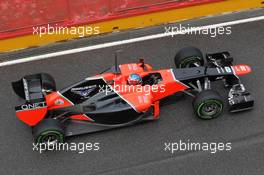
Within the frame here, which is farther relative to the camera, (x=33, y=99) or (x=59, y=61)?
(x=59, y=61)

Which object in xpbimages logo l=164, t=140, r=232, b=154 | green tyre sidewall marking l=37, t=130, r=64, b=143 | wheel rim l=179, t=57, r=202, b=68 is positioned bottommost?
xpbimages logo l=164, t=140, r=232, b=154

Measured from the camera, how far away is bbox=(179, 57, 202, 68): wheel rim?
9195 mm

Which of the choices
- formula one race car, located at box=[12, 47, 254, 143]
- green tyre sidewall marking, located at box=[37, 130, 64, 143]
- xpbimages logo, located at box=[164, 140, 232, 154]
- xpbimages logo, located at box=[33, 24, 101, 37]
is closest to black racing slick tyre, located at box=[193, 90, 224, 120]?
formula one race car, located at box=[12, 47, 254, 143]

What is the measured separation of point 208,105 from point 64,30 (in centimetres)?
399

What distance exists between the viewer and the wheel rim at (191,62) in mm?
9195

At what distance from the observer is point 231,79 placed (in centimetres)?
887

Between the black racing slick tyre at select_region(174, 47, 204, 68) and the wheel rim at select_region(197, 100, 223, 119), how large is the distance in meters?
1.18

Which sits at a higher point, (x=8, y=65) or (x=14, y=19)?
(x=14, y=19)

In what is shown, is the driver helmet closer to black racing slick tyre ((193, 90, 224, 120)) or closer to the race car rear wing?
black racing slick tyre ((193, 90, 224, 120))

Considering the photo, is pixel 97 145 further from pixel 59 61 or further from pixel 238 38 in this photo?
pixel 238 38

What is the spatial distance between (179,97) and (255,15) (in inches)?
141

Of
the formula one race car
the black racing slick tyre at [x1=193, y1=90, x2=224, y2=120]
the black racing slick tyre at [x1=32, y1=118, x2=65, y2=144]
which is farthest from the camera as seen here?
the black racing slick tyre at [x1=193, y1=90, x2=224, y2=120]

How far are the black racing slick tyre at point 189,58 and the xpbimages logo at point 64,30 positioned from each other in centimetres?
238

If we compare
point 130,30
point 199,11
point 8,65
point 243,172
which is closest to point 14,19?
point 8,65
